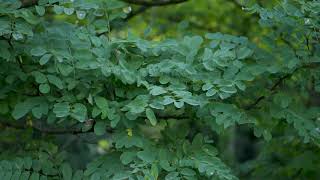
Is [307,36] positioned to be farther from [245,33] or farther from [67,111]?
[245,33]

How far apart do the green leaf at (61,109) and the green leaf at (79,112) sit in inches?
1.0

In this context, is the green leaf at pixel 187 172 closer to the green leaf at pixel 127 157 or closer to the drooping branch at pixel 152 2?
the green leaf at pixel 127 157

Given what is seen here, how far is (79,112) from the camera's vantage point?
2.54 metres

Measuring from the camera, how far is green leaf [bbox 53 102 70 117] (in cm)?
251

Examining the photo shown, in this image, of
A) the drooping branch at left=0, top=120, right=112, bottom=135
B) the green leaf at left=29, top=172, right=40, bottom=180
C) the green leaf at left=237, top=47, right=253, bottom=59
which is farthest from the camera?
the drooping branch at left=0, top=120, right=112, bottom=135

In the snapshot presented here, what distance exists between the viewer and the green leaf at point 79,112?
2.51 m

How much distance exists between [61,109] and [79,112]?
0.09 metres

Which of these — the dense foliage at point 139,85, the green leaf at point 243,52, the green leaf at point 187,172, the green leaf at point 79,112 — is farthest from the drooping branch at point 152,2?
the green leaf at point 187,172

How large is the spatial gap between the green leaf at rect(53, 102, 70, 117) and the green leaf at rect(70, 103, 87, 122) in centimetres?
3

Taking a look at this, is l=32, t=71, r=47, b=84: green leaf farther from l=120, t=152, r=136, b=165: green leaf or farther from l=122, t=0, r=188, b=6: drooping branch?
l=122, t=0, r=188, b=6: drooping branch

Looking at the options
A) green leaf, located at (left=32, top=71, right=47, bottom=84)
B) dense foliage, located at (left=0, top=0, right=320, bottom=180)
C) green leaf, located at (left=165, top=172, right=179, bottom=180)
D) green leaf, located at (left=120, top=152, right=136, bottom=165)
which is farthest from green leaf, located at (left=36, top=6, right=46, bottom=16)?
green leaf, located at (left=165, top=172, right=179, bottom=180)

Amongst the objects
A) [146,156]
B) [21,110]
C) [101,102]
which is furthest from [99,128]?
[21,110]

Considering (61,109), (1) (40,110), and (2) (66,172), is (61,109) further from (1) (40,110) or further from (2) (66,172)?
(2) (66,172)

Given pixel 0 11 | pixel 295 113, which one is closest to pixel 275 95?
pixel 295 113
